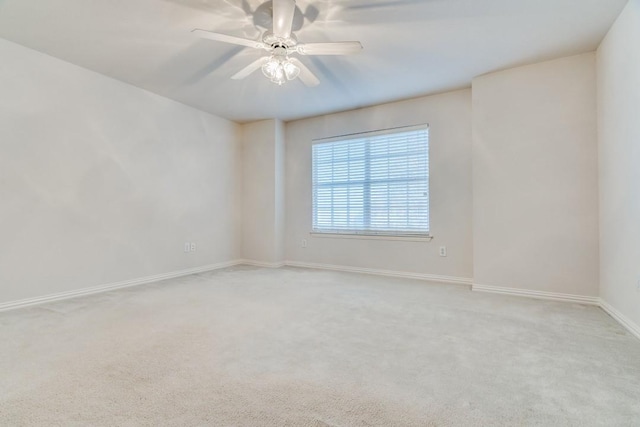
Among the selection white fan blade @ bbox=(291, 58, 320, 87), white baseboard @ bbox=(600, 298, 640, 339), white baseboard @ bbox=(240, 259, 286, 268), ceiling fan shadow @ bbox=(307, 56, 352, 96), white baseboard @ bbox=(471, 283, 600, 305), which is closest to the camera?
white baseboard @ bbox=(600, 298, 640, 339)

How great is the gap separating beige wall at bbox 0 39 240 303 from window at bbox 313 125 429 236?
70.5 inches

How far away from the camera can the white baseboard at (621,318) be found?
216cm

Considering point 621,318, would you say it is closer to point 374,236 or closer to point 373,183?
point 374,236

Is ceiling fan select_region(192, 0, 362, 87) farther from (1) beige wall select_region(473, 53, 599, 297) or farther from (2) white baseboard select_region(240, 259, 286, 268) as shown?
(2) white baseboard select_region(240, 259, 286, 268)

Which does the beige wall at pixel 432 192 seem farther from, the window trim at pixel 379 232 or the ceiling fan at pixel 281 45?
the ceiling fan at pixel 281 45

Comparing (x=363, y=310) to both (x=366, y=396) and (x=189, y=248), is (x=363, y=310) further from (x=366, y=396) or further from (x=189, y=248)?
(x=189, y=248)

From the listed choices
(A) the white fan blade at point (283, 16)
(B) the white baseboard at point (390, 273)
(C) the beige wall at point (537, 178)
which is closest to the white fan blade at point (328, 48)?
(A) the white fan blade at point (283, 16)

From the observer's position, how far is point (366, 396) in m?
1.45

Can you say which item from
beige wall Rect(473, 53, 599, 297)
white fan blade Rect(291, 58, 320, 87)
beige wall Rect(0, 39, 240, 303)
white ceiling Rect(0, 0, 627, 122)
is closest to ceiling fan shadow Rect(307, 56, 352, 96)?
white ceiling Rect(0, 0, 627, 122)

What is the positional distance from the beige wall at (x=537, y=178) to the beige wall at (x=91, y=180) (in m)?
3.75

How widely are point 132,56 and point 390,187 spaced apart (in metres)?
3.30

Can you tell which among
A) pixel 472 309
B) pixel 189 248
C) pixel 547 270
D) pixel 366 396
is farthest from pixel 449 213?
pixel 189 248

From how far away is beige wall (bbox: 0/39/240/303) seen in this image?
2760mm

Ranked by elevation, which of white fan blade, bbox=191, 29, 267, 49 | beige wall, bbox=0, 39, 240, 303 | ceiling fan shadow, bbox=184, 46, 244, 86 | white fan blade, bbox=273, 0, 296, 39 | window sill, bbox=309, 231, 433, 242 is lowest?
window sill, bbox=309, 231, 433, 242
